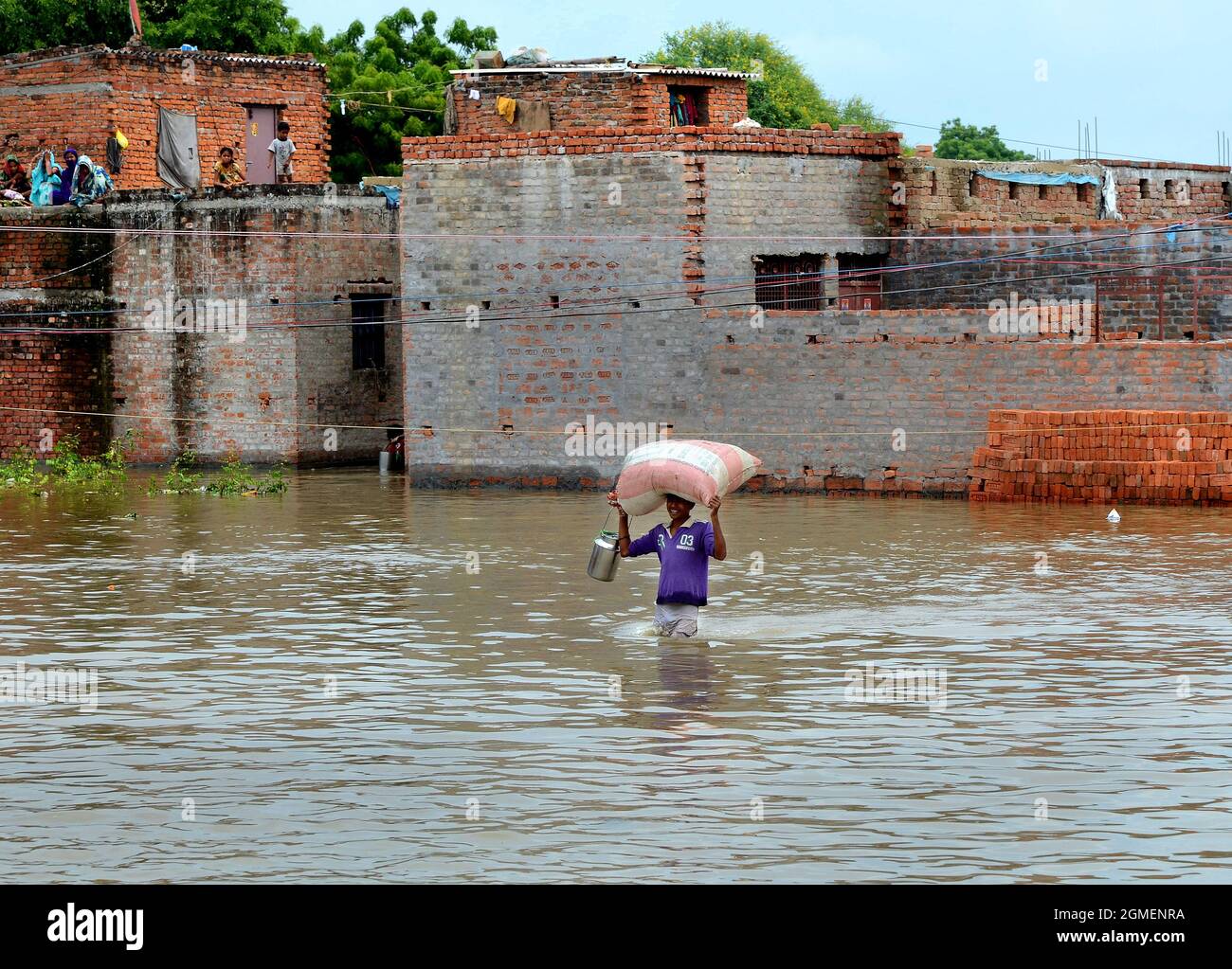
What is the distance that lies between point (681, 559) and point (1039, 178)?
23.8 metres

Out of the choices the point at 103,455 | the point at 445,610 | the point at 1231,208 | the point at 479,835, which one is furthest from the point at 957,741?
the point at 1231,208

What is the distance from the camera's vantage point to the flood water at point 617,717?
27.6 ft

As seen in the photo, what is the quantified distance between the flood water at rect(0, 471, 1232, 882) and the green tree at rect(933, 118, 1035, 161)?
89.7 m

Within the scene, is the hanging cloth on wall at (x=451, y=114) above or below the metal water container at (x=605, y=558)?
above

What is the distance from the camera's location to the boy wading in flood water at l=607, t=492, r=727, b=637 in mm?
13844

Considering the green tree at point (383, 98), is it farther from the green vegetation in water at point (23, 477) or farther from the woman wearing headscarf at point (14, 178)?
the green vegetation in water at point (23, 477)

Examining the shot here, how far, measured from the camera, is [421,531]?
23.1 m

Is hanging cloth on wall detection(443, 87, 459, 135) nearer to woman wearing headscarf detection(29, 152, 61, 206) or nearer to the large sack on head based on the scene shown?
woman wearing headscarf detection(29, 152, 61, 206)

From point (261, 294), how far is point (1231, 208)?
60.1 ft

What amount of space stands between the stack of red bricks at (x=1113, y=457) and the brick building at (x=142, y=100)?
67.2ft

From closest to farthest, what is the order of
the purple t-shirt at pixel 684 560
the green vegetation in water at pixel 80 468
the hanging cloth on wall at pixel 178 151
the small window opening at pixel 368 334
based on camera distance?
the purple t-shirt at pixel 684 560, the green vegetation in water at pixel 80 468, the small window opening at pixel 368 334, the hanging cloth on wall at pixel 178 151

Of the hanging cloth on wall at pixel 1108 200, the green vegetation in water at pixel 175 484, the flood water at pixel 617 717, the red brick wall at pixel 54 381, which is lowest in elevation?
the flood water at pixel 617 717

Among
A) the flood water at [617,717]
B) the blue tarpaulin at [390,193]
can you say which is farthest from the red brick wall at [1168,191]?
the flood water at [617,717]

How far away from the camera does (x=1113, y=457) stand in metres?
25.3
